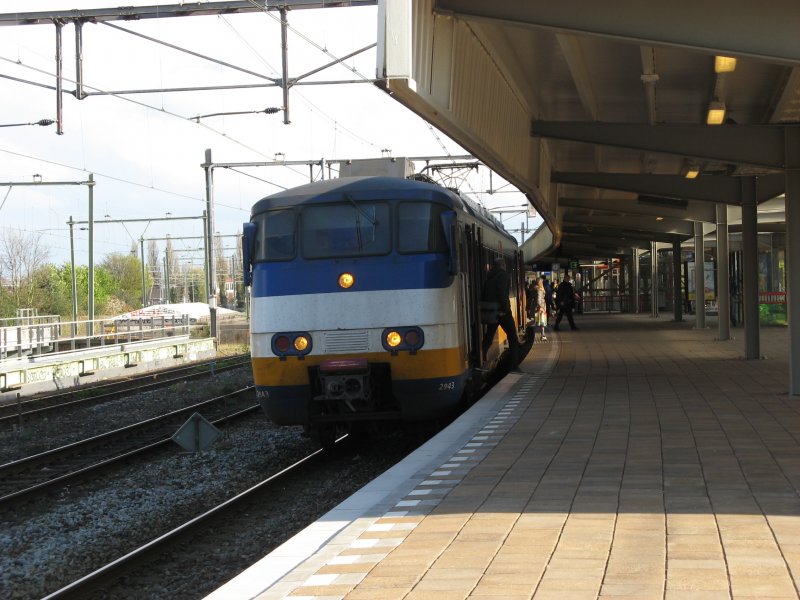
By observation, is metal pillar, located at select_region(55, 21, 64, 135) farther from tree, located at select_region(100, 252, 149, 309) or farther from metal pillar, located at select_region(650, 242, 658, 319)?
tree, located at select_region(100, 252, 149, 309)

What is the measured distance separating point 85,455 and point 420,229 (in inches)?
219

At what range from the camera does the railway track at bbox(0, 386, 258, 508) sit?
36.1 ft

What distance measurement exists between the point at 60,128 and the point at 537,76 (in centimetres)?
808

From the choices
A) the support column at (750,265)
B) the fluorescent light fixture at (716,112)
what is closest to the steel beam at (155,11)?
the fluorescent light fixture at (716,112)

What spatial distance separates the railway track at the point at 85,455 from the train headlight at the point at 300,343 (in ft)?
9.19

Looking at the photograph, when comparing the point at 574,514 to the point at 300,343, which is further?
the point at 300,343

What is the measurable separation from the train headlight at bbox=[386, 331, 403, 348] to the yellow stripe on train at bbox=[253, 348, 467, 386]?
0.10 m

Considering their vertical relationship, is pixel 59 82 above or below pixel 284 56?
below

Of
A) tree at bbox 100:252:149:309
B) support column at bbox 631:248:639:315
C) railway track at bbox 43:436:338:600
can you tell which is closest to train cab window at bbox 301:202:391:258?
railway track at bbox 43:436:338:600

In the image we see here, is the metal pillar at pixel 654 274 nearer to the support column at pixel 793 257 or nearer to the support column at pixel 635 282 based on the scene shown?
the support column at pixel 635 282

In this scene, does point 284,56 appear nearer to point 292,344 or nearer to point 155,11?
point 155,11

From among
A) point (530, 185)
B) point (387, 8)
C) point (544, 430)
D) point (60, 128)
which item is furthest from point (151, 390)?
point (387, 8)

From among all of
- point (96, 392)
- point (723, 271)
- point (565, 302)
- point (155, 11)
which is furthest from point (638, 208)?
point (155, 11)

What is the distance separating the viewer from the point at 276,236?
37.1 ft
